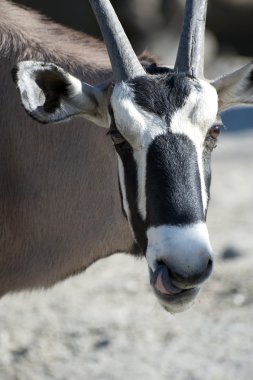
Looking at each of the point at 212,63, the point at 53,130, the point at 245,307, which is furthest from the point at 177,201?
the point at 212,63

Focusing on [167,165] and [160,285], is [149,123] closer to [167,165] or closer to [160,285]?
[167,165]

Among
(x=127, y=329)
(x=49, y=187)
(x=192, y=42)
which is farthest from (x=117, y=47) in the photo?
(x=127, y=329)

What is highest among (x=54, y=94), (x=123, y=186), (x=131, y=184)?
(x=54, y=94)

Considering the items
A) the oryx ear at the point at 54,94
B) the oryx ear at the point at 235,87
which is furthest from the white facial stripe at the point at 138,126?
the oryx ear at the point at 235,87

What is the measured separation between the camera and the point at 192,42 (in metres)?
5.62

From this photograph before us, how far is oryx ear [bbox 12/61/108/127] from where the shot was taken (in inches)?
209

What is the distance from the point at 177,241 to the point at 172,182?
1.17 feet

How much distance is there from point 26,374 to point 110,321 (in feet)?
3.17

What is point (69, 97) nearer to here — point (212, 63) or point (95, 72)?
point (95, 72)

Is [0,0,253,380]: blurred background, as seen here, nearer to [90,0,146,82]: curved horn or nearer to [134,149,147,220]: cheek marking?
[90,0,146,82]: curved horn

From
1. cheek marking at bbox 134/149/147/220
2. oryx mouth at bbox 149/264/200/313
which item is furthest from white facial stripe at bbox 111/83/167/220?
oryx mouth at bbox 149/264/200/313

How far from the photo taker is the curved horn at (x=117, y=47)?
5.48m

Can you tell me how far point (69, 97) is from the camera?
5.50 meters

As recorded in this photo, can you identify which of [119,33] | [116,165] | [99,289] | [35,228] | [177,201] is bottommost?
[99,289]
